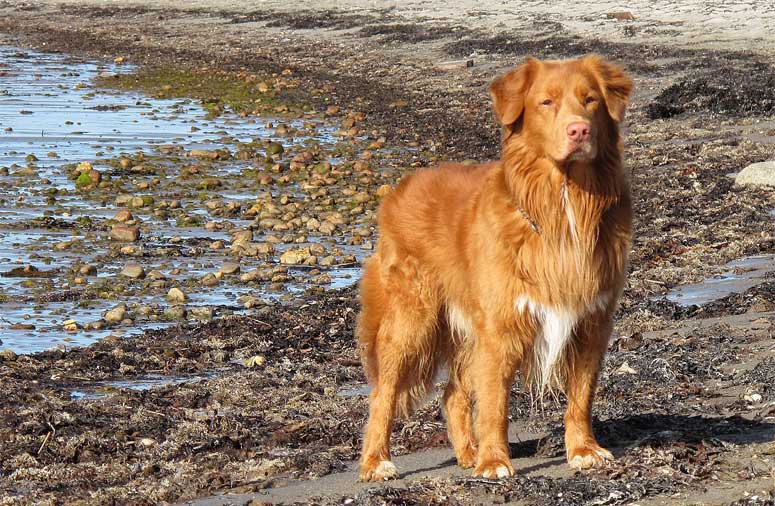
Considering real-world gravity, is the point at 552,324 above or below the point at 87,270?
above

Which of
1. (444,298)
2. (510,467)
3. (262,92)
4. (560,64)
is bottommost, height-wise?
(262,92)

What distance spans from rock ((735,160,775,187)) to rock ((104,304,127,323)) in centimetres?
624

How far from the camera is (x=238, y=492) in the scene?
222 inches

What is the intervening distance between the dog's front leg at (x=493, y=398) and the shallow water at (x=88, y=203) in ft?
14.6

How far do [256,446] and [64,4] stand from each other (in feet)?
121

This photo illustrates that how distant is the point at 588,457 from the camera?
5.42 metres

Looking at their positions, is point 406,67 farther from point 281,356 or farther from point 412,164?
point 281,356

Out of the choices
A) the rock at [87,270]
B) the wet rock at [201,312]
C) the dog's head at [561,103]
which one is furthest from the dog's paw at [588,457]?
the rock at [87,270]

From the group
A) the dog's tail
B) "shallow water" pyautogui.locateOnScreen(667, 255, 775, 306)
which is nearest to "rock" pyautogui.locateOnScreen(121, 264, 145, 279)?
"shallow water" pyautogui.locateOnScreen(667, 255, 775, 306)

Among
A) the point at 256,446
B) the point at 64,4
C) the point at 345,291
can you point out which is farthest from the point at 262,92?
the point at 64,4

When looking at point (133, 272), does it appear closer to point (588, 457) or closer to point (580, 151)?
point (588, 457)

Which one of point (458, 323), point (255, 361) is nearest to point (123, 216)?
point (255, 361)

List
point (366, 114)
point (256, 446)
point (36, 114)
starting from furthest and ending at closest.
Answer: point (36, 114), point (366, 114), point (256, 446)

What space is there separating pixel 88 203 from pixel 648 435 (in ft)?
31.9
